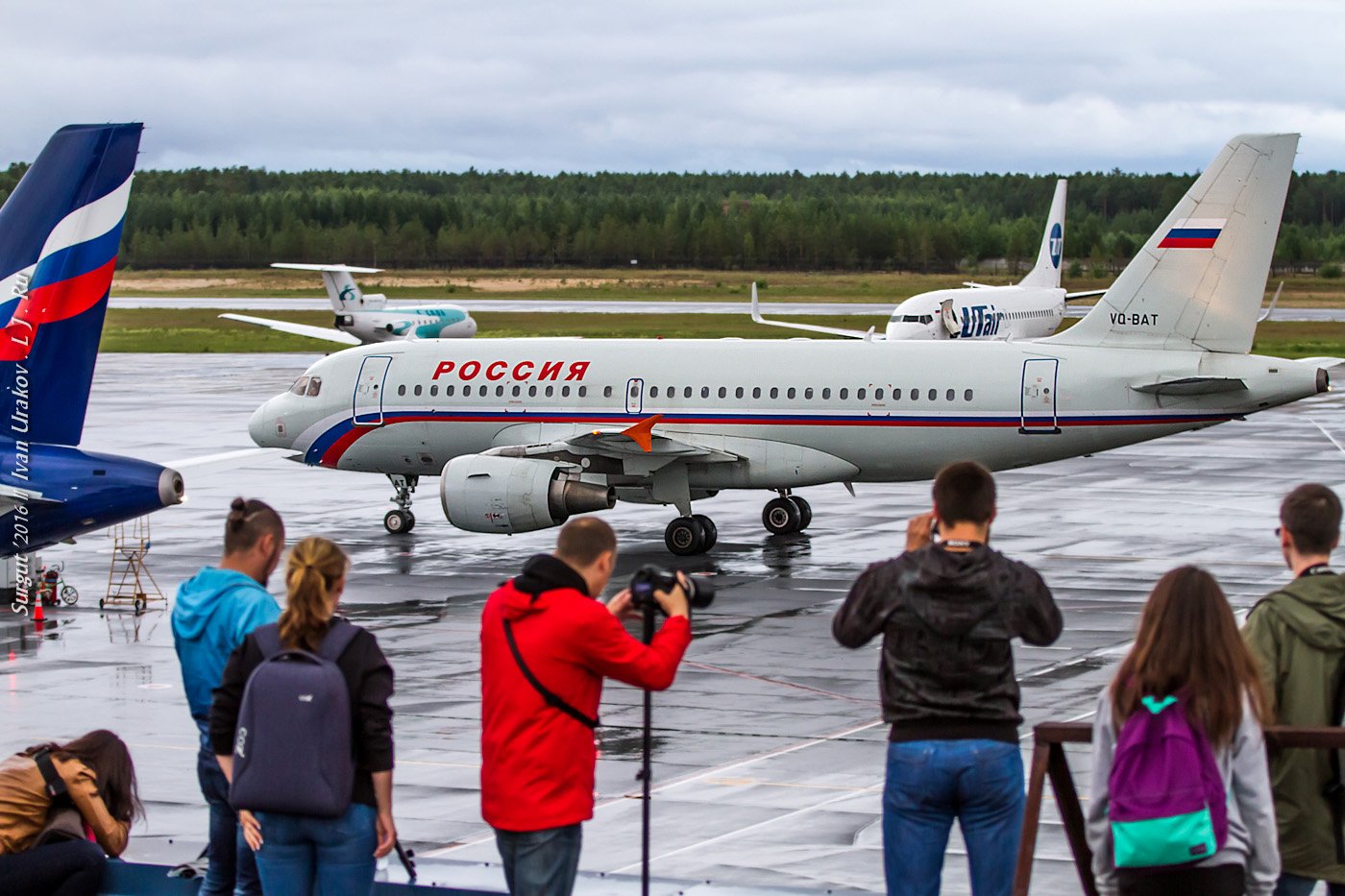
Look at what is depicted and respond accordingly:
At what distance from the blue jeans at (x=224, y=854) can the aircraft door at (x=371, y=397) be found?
22.5 meters

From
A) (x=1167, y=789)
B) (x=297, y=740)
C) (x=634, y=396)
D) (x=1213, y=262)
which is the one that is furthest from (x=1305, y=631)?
(x=634, y=396)

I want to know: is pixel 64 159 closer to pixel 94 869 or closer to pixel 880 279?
pixel 94 869

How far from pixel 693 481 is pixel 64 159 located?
1638cm

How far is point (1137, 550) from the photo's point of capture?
28844 mm

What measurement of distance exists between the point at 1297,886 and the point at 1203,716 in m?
1.47

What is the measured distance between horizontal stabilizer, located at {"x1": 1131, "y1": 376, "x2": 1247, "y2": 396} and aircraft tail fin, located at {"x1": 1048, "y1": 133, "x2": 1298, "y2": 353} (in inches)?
35.5

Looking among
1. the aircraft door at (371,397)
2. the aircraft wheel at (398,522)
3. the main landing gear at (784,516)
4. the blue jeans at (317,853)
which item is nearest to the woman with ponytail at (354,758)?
the blue jeans at (317,853)

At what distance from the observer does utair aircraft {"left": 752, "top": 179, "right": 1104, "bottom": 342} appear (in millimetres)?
64062

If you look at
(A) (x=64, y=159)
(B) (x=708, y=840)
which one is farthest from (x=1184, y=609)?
(A) (x=64, y=159)

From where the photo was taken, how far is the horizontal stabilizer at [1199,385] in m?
27.1

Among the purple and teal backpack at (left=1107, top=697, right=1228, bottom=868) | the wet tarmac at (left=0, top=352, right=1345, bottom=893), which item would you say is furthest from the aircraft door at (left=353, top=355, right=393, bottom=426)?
the purple and teal backpack at (left=1107, top=697, right=1228, bottom=868)

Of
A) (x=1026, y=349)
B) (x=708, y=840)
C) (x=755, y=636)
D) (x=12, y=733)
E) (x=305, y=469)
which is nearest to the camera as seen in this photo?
(x=708, y=840)

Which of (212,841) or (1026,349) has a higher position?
(1026,349)

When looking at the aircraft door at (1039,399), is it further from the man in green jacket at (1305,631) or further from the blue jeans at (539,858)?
the blue jeans at (539,858)
